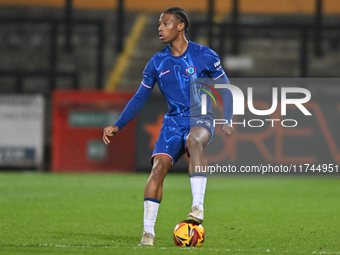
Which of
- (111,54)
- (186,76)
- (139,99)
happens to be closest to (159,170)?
(139,99)

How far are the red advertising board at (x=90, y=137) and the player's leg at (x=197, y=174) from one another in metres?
9.87

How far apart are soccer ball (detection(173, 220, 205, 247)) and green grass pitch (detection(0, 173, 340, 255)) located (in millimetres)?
113

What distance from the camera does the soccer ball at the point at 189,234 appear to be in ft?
15.5

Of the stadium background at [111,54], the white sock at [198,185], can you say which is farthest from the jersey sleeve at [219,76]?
the stadium background at [111,54]

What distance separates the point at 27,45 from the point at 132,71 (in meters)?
3.14

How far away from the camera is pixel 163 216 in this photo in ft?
23.6

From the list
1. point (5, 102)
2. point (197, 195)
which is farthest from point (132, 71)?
point (197, 195)

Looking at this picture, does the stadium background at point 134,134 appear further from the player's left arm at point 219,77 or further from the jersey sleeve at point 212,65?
the jersey sleeve at point 212,65

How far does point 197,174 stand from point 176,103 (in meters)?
0.62

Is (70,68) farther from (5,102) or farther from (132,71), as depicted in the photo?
(5,102)

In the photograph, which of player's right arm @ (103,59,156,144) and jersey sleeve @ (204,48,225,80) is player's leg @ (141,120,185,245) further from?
jersey sleeve @ (204,48,225,80)

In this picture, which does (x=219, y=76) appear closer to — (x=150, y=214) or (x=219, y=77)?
(x=219, y=77)

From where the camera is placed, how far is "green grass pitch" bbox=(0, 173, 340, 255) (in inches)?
193

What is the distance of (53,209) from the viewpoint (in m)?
7.72
